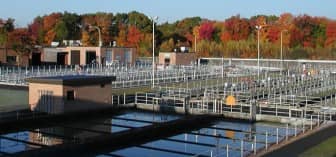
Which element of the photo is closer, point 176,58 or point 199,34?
point 176,58

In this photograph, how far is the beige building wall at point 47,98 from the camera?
95.3 feet

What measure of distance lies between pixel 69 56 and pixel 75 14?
41.9 metres

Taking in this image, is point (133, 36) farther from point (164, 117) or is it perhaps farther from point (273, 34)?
point (164, 117)

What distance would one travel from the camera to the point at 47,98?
96.7 feet

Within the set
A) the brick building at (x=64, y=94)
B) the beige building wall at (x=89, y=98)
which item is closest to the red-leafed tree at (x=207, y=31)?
the beige building wall at (x=89, y=98)

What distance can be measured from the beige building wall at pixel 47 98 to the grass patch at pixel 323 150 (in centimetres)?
1486

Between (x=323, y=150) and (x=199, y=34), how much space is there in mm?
85630

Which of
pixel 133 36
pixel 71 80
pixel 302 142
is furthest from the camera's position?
pixel 133 36

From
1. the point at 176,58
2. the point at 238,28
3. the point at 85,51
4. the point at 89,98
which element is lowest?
the point at 89,98

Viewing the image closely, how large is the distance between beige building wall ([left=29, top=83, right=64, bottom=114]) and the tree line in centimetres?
4498

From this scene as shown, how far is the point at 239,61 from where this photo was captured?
76.6 metres

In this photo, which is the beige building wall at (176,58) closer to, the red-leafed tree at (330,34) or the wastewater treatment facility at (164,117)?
the wastewater treatment facility at (164,117)

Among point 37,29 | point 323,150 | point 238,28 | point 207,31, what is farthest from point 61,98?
point 37,29

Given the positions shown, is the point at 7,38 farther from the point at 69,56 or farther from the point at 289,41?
the point at 289,41
